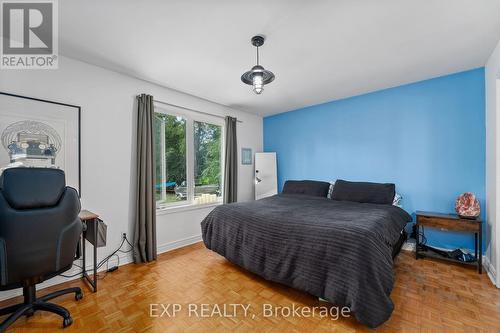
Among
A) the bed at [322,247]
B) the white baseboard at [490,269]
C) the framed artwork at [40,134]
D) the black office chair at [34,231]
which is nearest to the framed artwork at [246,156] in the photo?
the bed at [322,247]

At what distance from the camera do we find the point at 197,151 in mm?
3805

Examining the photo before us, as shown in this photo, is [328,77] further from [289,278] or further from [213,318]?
[213,318]

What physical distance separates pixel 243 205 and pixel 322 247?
48.6 inches

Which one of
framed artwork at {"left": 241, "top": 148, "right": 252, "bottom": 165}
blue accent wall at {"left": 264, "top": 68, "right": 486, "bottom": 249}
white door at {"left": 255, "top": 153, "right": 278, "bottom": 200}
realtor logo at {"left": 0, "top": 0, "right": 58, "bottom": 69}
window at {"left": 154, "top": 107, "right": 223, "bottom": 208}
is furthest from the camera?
white door at {"left": 255, "top": 153, "right": 278, "bottom": 200}

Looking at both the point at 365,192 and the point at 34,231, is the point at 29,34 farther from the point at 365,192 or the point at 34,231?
the point at 365,192

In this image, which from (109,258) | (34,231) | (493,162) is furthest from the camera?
(109,258)

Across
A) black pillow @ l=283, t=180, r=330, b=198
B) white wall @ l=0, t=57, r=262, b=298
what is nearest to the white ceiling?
white wall @ l=0, t=57, r=262, b=298

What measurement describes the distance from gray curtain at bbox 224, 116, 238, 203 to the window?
0.63 ft

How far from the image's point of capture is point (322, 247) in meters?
1.80

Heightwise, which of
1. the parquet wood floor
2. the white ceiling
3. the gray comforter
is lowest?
the parquet wood floor

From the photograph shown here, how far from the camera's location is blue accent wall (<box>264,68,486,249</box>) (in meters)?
2.76

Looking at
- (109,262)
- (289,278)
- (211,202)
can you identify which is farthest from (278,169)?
(109,262)

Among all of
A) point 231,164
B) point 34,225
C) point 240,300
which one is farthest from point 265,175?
point 34,225

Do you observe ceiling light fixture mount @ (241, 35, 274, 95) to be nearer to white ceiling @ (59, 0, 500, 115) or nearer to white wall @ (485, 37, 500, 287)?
white ceiling @ (59, 0, 500, 115)
